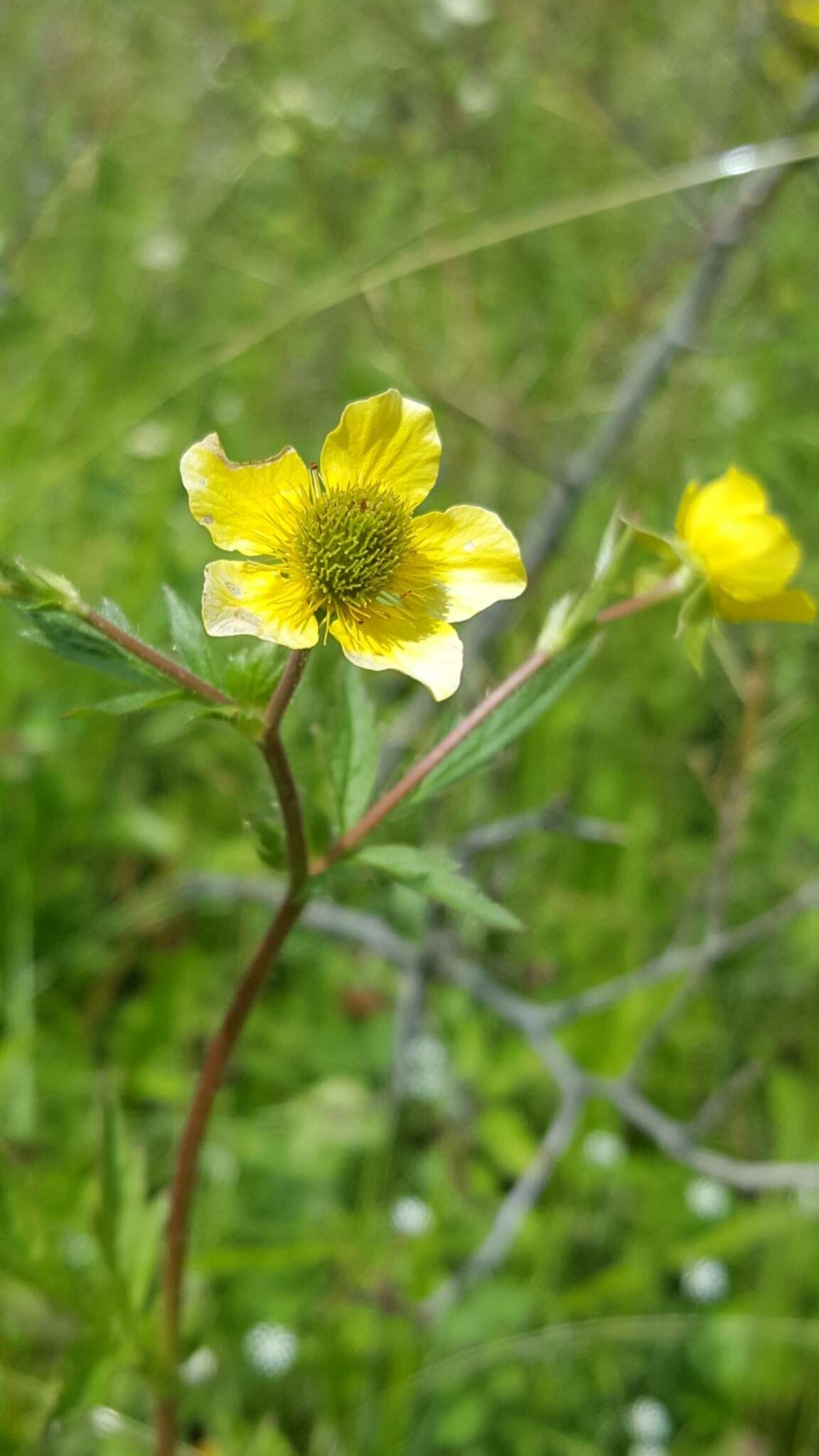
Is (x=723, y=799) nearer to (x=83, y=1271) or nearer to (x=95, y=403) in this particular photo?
(x=83, y=1271)

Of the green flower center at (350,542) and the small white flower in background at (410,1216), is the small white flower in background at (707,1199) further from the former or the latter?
the green flower center at (350,542)

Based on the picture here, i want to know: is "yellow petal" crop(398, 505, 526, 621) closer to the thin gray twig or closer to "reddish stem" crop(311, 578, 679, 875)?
"reddish stem" crop(311, 578, 679, 875)

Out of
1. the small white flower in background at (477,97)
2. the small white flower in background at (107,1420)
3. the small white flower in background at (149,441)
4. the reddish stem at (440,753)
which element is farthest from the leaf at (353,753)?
the small white flower in background at (477,97)

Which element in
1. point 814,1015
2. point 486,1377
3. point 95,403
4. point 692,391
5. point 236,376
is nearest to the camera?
point 486,1377

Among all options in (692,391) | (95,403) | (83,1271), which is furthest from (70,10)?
(83,1271)

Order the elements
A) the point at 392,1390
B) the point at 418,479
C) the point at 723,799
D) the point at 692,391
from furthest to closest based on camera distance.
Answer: the point at 692,391 → the point at 723,799 → the point at 392,1390 → the point at 418,479

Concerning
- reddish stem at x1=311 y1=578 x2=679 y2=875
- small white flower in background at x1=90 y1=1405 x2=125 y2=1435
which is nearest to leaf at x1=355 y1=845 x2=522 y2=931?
reddish stem at x1=311 y1=578 x2=679 y2=875

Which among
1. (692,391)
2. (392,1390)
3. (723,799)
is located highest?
(692,391)
